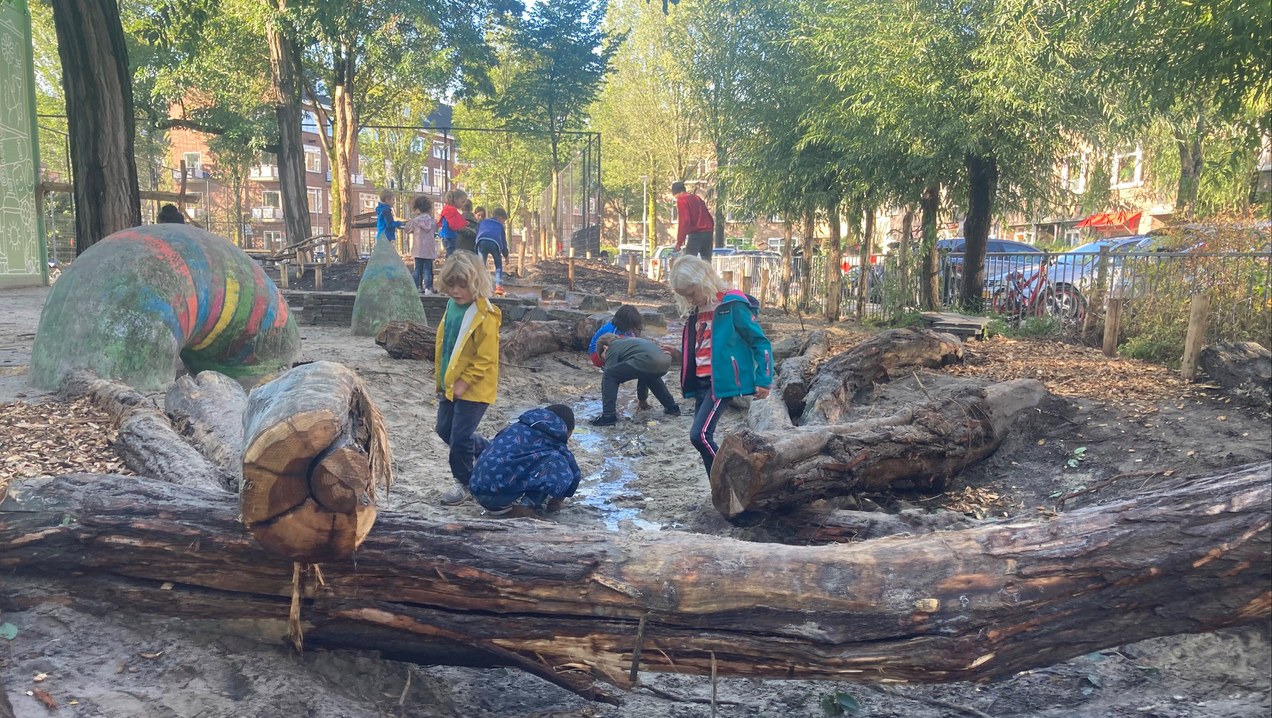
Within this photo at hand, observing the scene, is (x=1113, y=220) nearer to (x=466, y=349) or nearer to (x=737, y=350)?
(x=737, y=350)

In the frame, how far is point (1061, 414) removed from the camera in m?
6.73

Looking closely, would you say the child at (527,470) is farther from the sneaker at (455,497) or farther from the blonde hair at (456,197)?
the blonde hair at (456,197)

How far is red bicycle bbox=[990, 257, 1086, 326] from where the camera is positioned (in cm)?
1143

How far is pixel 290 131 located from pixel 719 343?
1989 centimetres


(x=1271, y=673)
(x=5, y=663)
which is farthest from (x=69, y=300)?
(x=1271, y=673)

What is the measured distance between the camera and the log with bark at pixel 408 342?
9906mm

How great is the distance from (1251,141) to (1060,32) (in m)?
3.52

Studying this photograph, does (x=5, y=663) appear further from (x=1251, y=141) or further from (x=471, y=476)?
(x=1251, y=141)

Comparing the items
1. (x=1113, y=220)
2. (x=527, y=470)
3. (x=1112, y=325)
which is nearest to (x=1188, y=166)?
(x=1113, y=220)

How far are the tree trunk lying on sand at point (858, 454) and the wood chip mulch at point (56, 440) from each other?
3.20m

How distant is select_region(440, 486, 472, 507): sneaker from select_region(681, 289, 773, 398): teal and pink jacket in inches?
68.1

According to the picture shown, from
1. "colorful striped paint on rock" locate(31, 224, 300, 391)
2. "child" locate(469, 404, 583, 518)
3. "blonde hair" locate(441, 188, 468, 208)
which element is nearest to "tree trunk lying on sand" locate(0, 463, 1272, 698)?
"child" locate(469, 404, 583, 518)

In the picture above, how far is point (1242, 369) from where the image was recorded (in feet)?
22.4

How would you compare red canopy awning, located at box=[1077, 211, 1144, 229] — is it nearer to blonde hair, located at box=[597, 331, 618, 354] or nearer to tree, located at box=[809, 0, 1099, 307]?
tree, located at box=[809, 0, 1099, 307]
